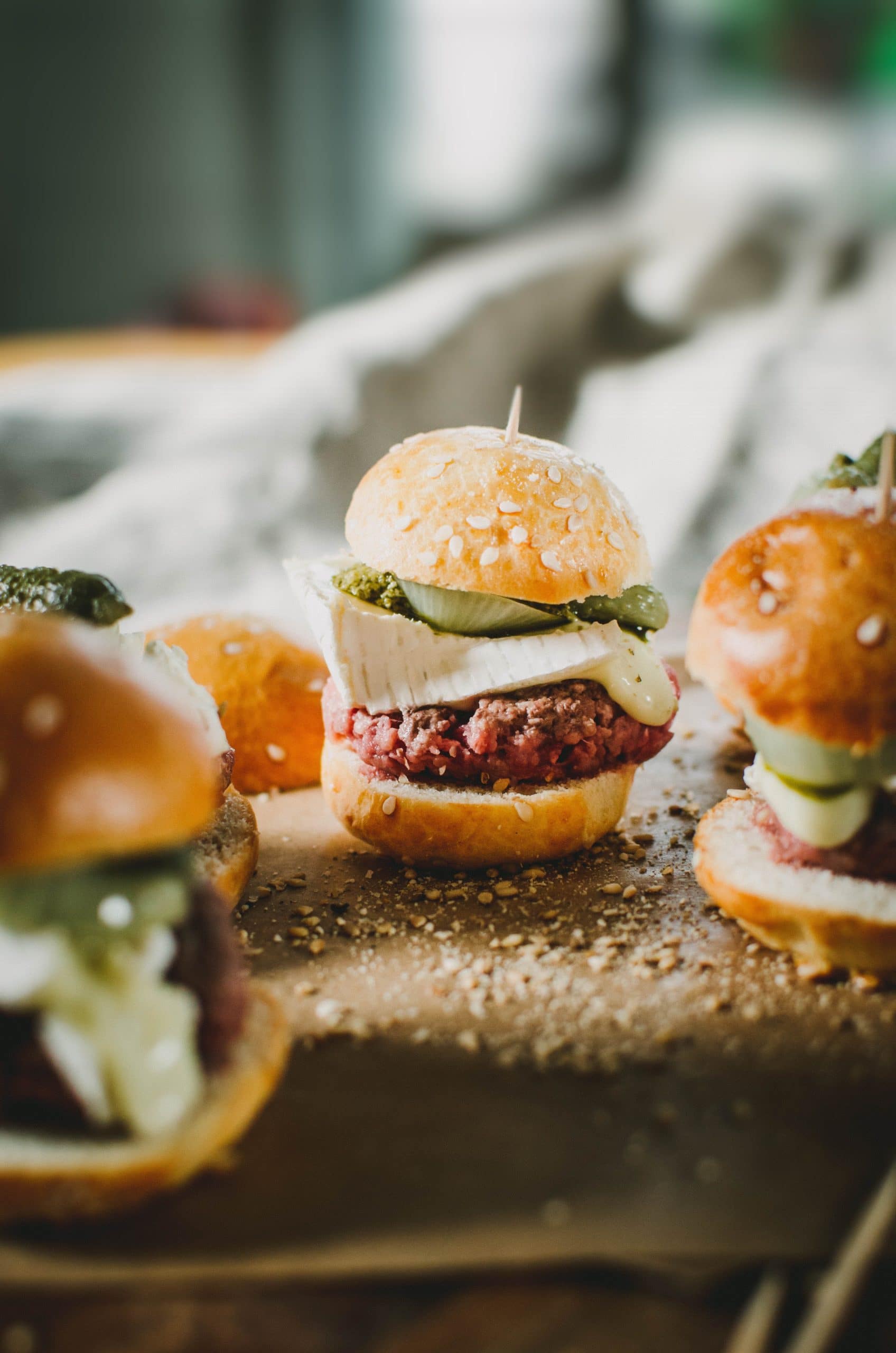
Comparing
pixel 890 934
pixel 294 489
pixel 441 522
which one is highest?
pixel 441 522

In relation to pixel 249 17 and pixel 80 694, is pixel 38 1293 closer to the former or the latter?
pixel 80 694

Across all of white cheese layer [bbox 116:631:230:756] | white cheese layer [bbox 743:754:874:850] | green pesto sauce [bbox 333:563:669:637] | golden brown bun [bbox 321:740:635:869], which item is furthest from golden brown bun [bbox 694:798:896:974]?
white cheese layer [bbox 116:631:230:756]

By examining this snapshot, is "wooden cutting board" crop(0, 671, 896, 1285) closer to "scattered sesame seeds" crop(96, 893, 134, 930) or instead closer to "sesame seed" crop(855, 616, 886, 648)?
"scattered sesame seeds" crop(96, 893, 134, 930)

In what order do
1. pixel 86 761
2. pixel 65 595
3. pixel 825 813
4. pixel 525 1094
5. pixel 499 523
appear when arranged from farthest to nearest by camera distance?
pixel 499 523 < pixel 65 595 < pixel 825 813 < pixel 525 1094 < pixel 86 761

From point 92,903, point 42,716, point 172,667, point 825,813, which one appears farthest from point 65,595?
point 825,813

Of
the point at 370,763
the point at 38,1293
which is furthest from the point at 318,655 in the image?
the point at 38,1293

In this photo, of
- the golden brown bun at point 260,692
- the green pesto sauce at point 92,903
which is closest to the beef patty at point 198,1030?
the green pesto sauce at point 92,903

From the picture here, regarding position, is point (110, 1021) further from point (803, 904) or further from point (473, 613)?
point (473, 613)
